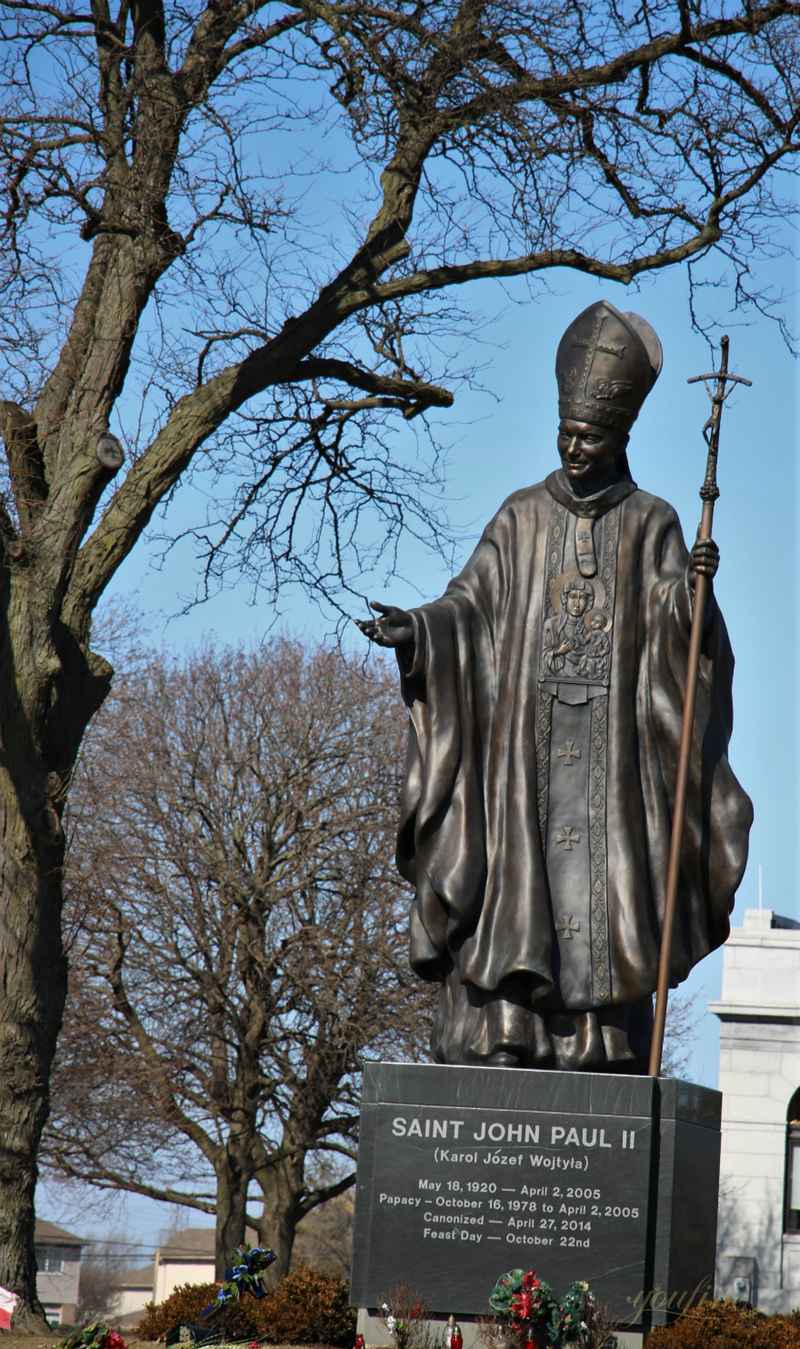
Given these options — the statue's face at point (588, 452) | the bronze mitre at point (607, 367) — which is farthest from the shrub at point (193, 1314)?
the bronze mitre at point (607, 367)

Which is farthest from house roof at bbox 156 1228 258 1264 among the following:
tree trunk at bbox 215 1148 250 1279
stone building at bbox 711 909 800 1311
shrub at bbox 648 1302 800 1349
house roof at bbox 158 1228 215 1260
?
shrub at bbox 648 1302 800 1349

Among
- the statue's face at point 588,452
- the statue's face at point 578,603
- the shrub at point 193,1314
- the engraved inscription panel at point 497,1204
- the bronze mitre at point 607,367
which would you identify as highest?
the bronze mitre at point 607,367

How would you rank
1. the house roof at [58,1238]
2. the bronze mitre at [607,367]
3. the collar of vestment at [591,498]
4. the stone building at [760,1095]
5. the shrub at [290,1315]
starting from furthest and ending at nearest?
1. the house roof at [58,1238]
2. the stone building at [760,1095]
3. the shrub at [290,1315]
4. the collar of vestment at [591,498]
5. the bronze mitre at [607,367]

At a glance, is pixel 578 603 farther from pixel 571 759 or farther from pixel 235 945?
pixel 235 945

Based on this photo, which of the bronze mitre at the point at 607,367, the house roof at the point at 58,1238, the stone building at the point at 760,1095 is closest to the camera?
the bronze mitre at the point at 607,367

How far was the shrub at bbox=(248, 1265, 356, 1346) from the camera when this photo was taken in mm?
11695

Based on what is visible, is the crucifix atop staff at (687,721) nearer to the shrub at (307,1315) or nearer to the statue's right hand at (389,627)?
the statue's right hand at (389,627)

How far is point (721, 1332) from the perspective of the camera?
1015 centimetres

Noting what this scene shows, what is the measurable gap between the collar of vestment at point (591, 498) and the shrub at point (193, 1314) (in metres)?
4.80

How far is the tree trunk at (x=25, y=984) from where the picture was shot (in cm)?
1376

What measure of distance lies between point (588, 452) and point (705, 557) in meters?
0.91

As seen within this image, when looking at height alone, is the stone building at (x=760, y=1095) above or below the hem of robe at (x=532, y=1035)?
above

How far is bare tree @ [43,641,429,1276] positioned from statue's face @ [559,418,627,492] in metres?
18.0

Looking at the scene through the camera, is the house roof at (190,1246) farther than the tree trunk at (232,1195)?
Yes
